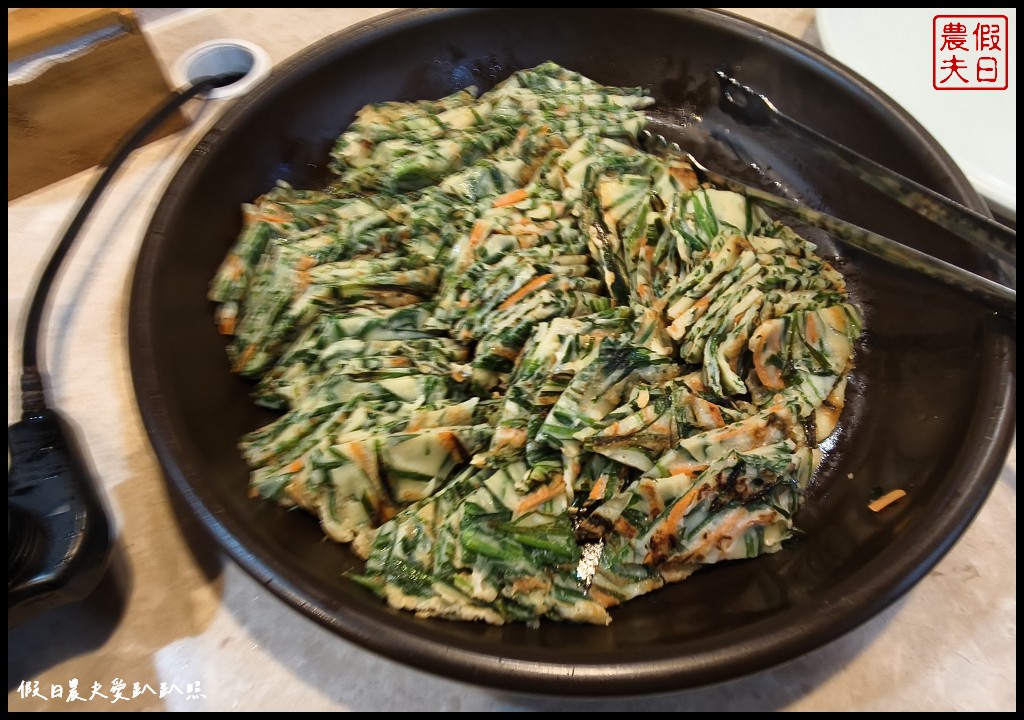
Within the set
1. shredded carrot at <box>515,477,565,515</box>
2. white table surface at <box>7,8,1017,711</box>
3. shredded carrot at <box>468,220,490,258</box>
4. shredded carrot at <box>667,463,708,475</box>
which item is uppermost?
shredded carrot at <box>468,220,490,258</box>

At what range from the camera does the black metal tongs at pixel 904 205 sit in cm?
130

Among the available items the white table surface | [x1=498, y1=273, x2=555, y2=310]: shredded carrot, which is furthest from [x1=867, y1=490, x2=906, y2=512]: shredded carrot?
[x1=498, y1=273, x2=555, y2=310]: shredded carrot

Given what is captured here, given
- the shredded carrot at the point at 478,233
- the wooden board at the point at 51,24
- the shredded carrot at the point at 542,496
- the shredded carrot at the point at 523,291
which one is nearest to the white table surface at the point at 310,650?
the shredded carrot at the point at 542,496

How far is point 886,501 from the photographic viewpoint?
1.24 m

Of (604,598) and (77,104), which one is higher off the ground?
(77,104)

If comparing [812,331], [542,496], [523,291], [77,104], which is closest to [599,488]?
[542,496]

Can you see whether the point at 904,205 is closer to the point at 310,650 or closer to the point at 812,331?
the point at 812,331

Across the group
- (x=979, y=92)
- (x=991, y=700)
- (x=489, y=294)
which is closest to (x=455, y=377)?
(x=489, y=294)

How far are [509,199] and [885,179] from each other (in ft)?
2.97

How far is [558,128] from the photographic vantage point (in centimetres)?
182

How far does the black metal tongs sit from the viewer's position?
130cm

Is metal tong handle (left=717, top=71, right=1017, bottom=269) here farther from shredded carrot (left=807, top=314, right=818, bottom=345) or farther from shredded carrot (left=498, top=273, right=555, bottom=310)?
shredded carrot (left=498, top=273, right=555, bottom=310)

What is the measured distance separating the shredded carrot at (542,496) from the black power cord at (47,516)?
2.70 ft

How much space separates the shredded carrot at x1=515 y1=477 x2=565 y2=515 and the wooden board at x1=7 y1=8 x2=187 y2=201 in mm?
1763
